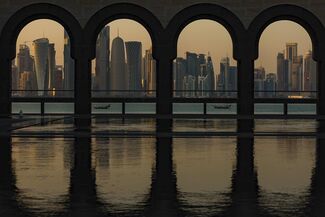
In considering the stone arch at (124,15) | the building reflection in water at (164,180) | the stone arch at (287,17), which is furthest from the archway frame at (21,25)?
the building reflection in water at (164,180)

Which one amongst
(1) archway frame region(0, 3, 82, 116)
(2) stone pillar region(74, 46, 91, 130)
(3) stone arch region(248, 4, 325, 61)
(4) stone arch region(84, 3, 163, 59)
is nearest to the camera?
(3) stone arch region(248, 4, 325, 61)

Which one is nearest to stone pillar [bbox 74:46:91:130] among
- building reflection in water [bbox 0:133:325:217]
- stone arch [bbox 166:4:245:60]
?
stone arch [bbox 166:4:245:60]

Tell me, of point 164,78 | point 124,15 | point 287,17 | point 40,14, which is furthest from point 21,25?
point 287,17

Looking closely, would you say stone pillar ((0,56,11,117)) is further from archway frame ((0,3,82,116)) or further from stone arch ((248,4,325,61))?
stone arch ((248,4,325,61))

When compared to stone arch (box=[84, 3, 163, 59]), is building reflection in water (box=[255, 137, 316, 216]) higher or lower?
lower

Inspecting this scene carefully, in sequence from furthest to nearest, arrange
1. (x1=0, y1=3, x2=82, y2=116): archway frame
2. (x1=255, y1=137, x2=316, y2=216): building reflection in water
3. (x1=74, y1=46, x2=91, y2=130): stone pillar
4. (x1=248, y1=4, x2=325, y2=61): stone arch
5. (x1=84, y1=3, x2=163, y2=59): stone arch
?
(x1=74, y1=46, x2=91, y2=130): stone pillar
(x1=0, y1=3, x2=82, y2=116): archway frame
(x1=84, y1=3, x2=163, y2=59): stone arch
(x1=248, y1=4, x2=325, y2=61): stone arch
(x1=255, y1=137, x2=316, y2=216): building reflection in water

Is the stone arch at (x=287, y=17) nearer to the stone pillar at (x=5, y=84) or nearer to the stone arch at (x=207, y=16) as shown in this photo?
the stone arch at (x=207, y=16)

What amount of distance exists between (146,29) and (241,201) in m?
25.4

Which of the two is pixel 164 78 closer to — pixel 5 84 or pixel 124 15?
pixel 124 15

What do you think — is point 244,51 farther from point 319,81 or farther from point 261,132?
point 261,132

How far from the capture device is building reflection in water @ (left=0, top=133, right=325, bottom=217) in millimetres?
8156

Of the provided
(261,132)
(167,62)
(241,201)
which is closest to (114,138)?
(261,132)

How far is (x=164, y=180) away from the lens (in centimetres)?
1088

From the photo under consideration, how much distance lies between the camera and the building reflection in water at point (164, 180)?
321 inches
